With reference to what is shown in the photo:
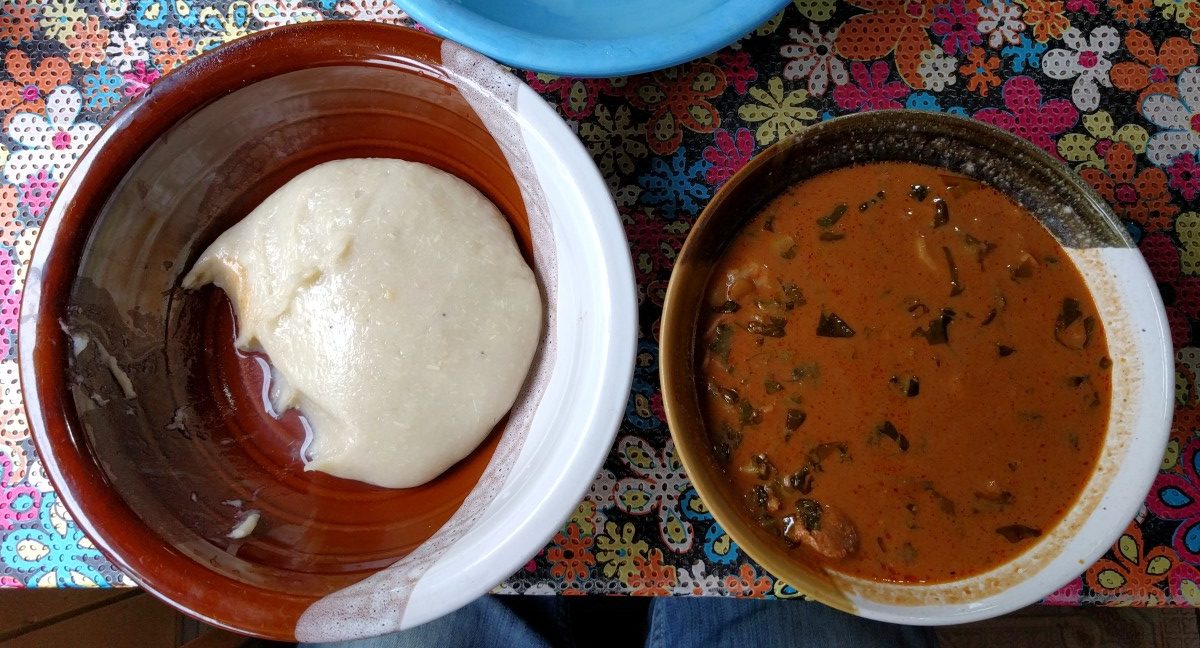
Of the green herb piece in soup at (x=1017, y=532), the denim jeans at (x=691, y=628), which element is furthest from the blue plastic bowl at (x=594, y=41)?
the denim jeans at (x=691, y=628)

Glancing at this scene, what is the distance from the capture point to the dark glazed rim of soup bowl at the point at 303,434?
2.78ft

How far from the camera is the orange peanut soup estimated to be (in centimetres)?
97

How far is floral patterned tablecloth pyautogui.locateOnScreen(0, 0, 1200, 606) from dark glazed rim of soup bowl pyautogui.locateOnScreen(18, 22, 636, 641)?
197 millimetres

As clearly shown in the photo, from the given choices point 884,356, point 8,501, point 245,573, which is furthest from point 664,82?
point 8,501

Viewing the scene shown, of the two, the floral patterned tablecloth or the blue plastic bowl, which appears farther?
the floral patterned tablecloth

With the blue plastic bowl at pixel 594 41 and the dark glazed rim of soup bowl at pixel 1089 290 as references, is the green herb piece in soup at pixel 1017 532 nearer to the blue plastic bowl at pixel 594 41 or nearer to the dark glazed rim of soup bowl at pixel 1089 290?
the dark glazed rim of soup bowl at pixel 1089 290

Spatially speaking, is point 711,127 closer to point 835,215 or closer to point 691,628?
point 835,215

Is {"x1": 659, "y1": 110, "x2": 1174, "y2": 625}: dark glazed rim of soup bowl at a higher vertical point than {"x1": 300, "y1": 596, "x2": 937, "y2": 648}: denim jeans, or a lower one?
higher

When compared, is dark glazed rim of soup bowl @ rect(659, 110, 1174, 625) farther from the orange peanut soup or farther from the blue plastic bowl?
the blue plastic bowl

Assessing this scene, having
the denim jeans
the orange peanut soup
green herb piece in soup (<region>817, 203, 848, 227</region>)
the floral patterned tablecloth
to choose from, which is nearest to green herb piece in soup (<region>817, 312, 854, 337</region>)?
the orange peanut soup

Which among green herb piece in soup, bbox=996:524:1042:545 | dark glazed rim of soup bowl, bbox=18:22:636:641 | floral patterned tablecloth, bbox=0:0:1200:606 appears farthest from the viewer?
floral patterned tablecloth, bbox=0:0:1200:606

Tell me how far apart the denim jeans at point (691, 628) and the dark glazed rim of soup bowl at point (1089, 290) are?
0.45m

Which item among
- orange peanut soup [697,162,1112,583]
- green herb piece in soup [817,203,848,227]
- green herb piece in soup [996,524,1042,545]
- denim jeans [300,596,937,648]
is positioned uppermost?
green herb piece in soup [817,203,848,227]

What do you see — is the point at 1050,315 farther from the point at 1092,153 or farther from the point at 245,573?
the point at 245,573
